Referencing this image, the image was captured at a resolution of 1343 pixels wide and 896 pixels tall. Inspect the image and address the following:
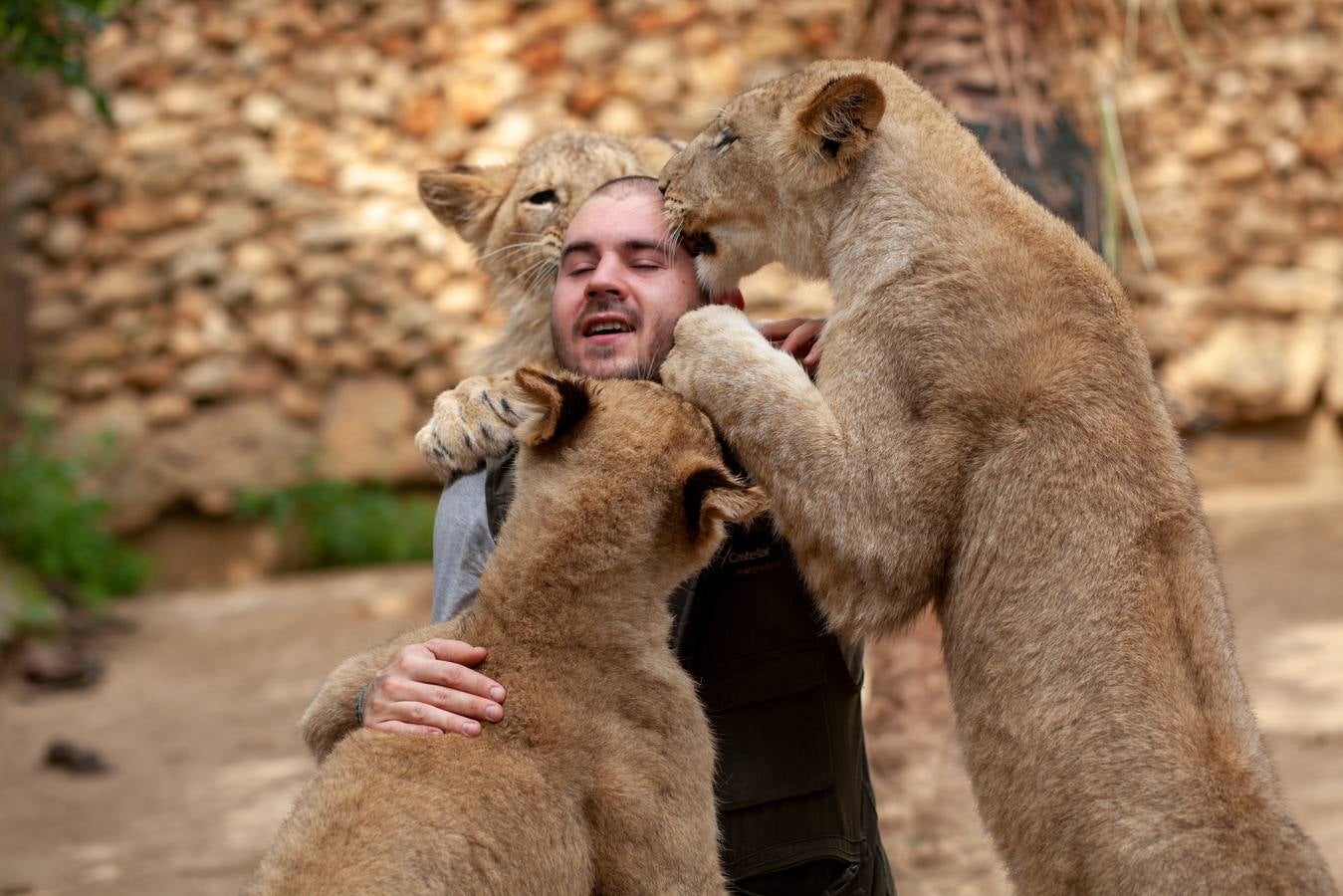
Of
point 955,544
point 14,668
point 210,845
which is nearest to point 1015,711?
point 955,544

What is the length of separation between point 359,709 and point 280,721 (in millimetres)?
6735

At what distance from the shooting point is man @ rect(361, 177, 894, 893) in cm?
363

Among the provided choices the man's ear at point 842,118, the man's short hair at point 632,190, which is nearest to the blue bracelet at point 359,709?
the man's short hair at point 632,190

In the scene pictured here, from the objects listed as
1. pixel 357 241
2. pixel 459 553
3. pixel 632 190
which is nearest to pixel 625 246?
pixel 632 190

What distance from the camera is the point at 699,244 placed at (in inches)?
164

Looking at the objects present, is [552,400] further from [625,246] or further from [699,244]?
[699,244]

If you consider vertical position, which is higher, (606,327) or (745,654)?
(606,327)

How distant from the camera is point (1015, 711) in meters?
3.34

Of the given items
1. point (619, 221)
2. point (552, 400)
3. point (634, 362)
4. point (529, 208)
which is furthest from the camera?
point (529, 208)

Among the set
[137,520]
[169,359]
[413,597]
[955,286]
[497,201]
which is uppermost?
[169,359]

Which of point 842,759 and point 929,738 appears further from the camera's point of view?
point 929,738

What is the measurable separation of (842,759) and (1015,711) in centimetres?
54

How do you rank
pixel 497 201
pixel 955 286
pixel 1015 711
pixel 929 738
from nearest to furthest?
pixel 1015 711, pixel 955 286, pixel 497 201, pixel 929 738

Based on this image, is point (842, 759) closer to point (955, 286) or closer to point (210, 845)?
point (955, 286)
